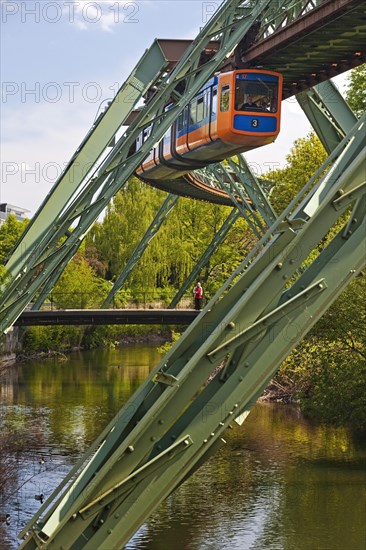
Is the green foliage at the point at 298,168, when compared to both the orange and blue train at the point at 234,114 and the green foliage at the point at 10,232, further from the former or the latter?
the green foliage at the point at 10,232

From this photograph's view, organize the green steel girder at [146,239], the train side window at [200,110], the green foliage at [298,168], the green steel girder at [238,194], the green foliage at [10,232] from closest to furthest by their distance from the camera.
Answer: the train side window at [200,110] → the green steel girder at [238,194] → the green steel girder at [146,239] → the green foliage at [298,168] → the green foliage at [10,232]

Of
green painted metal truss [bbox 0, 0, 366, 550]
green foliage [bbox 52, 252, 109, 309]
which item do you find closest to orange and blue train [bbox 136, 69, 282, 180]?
green painted metal truss [bbox 0, 0, 366, 550]

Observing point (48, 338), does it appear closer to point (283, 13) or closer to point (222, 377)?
point (283, 13)

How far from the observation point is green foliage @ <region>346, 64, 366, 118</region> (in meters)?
32.4

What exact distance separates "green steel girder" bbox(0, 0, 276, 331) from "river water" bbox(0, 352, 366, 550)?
387cm

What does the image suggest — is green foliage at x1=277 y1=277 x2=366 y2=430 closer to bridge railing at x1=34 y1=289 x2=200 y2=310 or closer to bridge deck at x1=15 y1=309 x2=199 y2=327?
bridge deck at x1=15 y1=309 x2=199 y2=327

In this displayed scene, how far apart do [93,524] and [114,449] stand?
1.62 ft

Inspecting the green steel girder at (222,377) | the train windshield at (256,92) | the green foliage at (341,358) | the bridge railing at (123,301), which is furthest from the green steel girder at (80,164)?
the bridge railing at (123,301)

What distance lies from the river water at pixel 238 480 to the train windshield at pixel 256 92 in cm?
761

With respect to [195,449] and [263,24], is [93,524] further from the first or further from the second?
[263,24]

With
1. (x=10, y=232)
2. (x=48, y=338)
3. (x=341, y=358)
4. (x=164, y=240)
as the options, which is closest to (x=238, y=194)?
(x=341, y=358)

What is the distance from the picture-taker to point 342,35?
15.8 meters

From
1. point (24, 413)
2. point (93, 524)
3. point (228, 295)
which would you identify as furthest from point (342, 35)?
point (24, 413)

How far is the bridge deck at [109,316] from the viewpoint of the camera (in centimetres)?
2778
